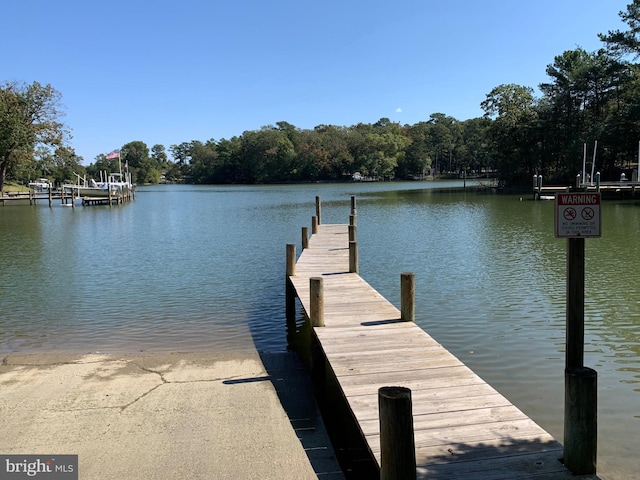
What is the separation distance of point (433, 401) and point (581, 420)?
55.5 inches

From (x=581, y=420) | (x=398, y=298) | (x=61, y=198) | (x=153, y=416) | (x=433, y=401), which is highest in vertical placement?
(x=61, y=198)

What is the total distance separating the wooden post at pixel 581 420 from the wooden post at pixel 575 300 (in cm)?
46

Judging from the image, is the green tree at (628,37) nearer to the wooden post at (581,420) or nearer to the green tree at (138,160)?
the wooden post at (581,420)

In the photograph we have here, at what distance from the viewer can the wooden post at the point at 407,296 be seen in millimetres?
7300

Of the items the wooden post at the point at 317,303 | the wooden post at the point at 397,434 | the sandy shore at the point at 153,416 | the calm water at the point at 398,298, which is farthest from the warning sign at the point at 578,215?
the wooden post at the point at 317,303

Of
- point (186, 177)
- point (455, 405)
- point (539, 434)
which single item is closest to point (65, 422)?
point (455, 405)

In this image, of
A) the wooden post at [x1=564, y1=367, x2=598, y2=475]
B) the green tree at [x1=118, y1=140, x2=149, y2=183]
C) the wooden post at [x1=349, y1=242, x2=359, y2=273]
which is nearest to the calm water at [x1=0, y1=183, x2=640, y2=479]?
A: the wooden post at [x1=349, y1=242, x2=359, y2=273]

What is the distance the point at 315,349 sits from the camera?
7.02 m

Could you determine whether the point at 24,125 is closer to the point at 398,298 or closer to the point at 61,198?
the point at 61,198

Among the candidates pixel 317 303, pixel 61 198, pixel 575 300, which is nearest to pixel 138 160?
pixel 61 198

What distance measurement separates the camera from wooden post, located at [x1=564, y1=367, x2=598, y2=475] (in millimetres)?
3576

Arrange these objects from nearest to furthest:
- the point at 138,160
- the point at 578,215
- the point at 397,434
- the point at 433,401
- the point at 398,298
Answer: the point at 397,434 → the point at 578,215 → the point at 433,401 → the point at 398,298 → the point at 138,160

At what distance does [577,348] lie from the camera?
412 centimetres

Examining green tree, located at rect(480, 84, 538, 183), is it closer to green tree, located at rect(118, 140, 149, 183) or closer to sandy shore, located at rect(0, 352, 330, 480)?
sandy shore, located at rect(0, 352, 330, 480)
